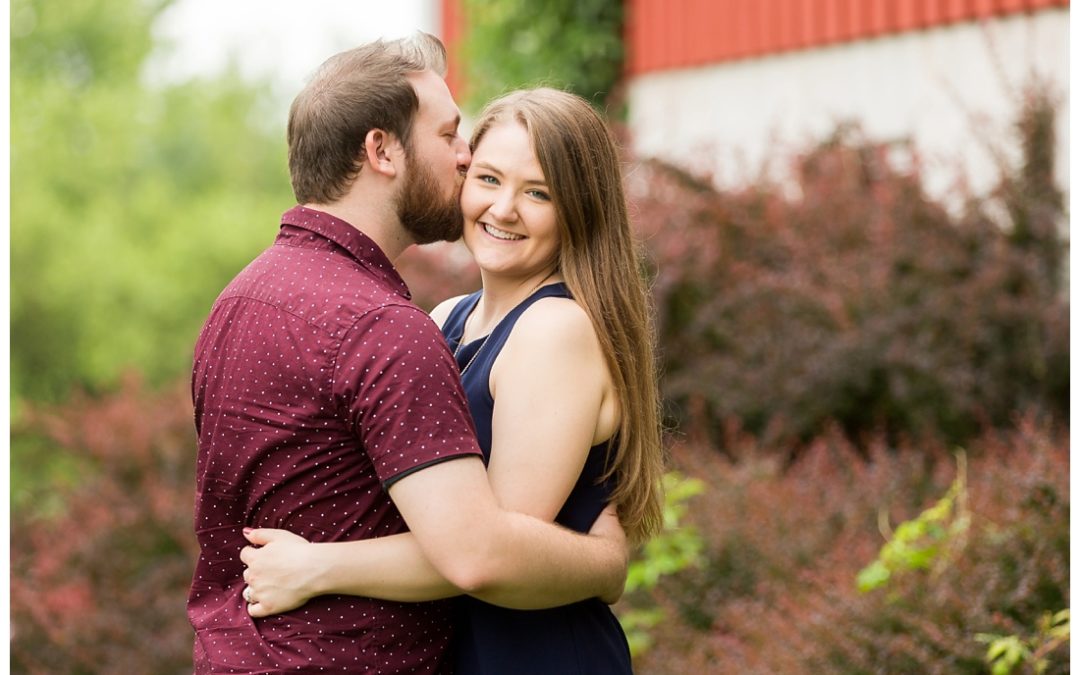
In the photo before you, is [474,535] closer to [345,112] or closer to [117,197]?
[345,112]

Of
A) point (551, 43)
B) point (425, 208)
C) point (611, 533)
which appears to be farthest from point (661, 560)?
point (551, 43)

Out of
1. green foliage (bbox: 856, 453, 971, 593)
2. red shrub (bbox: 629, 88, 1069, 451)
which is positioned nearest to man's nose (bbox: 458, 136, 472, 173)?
green foliage (bbox: 856, 453, 971, 593)

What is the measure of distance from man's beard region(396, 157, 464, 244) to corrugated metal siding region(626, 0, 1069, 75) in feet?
17.9

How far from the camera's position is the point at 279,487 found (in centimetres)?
258

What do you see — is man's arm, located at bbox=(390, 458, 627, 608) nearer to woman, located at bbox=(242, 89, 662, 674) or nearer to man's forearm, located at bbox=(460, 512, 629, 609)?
man's forearm, located at bbox=(460, 512, 629, 609)

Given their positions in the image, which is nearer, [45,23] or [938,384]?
[938,384]

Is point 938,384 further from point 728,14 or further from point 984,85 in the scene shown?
point 728,14

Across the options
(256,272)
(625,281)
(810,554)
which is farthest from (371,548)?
(810,554)

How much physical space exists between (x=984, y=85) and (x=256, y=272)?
6.30m

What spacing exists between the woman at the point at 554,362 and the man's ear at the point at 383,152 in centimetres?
24

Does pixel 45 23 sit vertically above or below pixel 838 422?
above

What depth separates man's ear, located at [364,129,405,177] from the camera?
8.84 feet

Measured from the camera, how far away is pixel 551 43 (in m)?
11.1

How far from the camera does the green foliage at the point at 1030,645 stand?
3.78 meters
